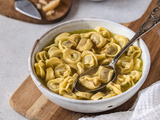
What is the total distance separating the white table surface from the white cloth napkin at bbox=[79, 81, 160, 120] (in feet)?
2.91

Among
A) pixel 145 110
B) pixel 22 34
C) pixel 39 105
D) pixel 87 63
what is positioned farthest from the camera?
pixel 22 34

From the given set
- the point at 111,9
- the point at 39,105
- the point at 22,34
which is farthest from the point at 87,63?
the point at 111,9

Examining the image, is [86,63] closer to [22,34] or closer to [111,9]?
[22,34]

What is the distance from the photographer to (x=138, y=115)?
2105mm

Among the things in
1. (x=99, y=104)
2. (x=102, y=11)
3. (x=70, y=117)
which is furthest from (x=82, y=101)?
(x=102, y=11)

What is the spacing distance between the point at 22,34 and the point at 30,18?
250 mm

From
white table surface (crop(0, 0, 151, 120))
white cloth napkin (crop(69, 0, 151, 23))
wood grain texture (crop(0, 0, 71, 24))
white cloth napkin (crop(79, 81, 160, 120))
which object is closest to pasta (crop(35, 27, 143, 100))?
white cloth napkin (crop(79, 81, 160, 120))

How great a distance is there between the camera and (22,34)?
3578 millimetres

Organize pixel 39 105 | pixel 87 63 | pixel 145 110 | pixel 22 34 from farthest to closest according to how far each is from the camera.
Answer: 1. pixel 22 34
2. pixel 87 63
3. pixel 39 105
4. pixel 145 110

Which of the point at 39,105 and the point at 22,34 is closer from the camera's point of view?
the point at 39,105

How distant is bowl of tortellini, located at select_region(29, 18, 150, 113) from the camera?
2.24 m

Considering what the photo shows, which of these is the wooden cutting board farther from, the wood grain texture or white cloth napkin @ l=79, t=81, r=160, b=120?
the wood grain texture

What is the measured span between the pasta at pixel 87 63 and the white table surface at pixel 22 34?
52 centimetres

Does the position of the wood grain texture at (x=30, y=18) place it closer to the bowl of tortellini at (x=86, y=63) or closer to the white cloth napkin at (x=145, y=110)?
the bowl of tortellini at (x=86, y=63)
